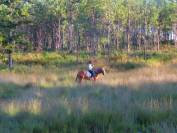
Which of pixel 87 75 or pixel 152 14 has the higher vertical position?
pixel 152 14

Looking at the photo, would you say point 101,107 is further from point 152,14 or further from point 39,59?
point 152,14

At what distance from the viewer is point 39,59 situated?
46281 mm

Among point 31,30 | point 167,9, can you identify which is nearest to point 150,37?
point 167,9

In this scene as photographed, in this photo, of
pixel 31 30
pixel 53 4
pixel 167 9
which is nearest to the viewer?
pixel 53 4

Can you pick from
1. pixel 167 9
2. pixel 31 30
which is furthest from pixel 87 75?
pixel 31 30

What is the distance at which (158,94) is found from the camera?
Result: 12500 mm

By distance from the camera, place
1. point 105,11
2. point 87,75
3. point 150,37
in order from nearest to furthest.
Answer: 1. point 87,75
2. point 105,11
3. point 150,37

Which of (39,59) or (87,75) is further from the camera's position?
(39,59)

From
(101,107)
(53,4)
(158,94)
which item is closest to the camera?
(101,107)

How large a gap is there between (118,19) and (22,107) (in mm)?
64290

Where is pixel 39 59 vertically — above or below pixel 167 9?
below

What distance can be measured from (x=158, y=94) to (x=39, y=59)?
3459 centimetres

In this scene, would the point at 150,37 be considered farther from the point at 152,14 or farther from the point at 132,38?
the point at 152,14

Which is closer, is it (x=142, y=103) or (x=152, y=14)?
(x=142, y=103)
